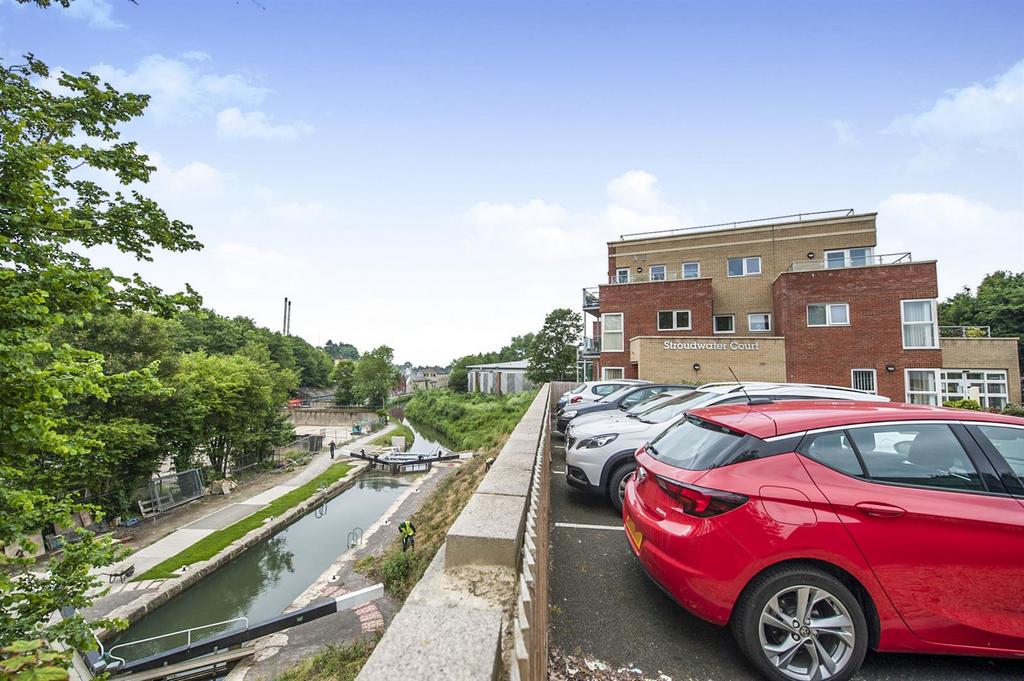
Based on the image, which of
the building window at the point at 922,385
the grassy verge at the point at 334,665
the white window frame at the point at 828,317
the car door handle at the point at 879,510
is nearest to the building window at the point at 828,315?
the white window frame at the point at 828,317

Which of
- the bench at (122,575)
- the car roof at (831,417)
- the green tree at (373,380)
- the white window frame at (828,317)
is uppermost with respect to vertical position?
the white window frame at (828,317)

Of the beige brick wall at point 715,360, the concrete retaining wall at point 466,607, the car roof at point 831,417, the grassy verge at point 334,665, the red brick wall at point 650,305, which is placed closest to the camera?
the concrete retaining wall at point 466,607

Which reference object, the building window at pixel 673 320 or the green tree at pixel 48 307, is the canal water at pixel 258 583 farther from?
the building window at pixel 673 320

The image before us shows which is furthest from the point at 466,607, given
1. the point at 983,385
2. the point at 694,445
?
the point at 983,385

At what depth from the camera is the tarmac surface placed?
263cm

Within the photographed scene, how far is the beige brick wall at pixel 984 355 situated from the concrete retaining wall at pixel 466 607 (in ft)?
73.5

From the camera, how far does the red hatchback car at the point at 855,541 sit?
7.95 feet

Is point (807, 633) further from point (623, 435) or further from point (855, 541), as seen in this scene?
point (623, 435)

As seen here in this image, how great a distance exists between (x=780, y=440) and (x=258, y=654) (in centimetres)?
1167

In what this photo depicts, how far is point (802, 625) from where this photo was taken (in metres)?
2.50

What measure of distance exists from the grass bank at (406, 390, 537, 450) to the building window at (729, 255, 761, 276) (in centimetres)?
1471

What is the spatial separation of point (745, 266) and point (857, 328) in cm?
729

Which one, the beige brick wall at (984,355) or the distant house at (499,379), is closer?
the beige brick wall at (984,355)

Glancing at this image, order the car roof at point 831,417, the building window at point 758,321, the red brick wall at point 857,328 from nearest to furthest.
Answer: the car roof at point 831,417 < the red brick wall at point 857,328 < the building window at point 758,321
